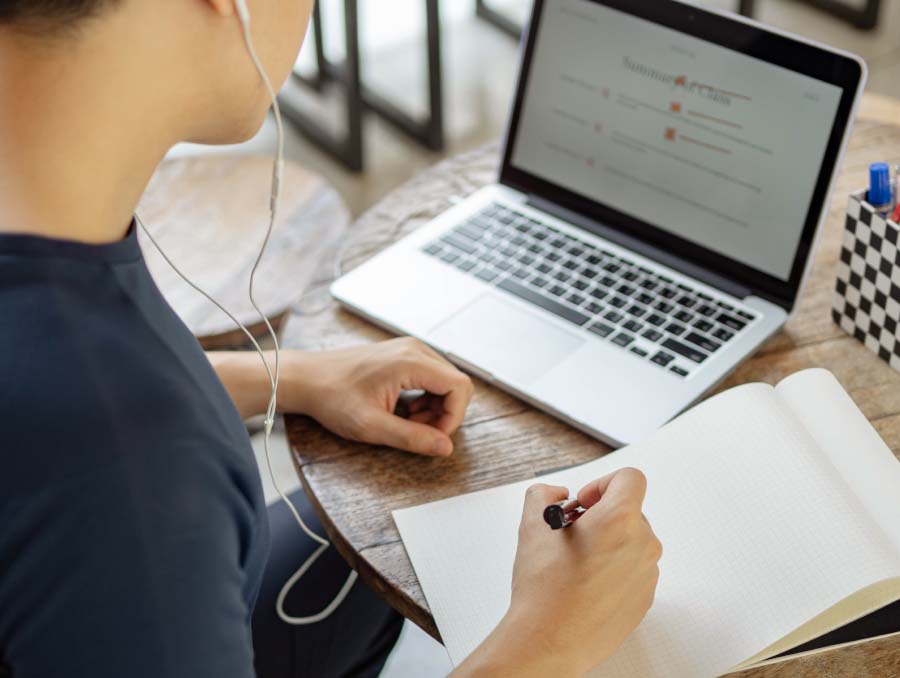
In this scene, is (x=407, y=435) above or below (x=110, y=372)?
below

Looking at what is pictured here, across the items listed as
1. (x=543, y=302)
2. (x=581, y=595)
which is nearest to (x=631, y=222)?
(x=543, y=302)

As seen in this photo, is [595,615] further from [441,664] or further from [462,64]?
[462,64]

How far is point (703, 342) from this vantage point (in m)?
1.03

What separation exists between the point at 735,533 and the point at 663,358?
247 mm

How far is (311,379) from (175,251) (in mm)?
816

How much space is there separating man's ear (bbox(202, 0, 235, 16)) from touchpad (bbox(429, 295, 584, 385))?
1.59 feet

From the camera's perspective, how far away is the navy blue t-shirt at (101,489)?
0.55m

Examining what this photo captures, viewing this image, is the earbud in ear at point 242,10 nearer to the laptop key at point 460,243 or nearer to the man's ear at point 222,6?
the man's ear at point 222,6

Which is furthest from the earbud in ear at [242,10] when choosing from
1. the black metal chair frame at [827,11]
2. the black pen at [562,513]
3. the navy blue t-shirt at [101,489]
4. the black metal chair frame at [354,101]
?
the black metal chair frame at [827,11]

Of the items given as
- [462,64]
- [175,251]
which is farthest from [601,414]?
[462,64]

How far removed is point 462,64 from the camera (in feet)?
10.2

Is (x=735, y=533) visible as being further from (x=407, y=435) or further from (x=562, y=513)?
(x=407, y=435)

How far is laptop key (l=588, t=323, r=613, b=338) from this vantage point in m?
1.05

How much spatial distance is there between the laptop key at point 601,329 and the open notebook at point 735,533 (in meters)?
0.17
